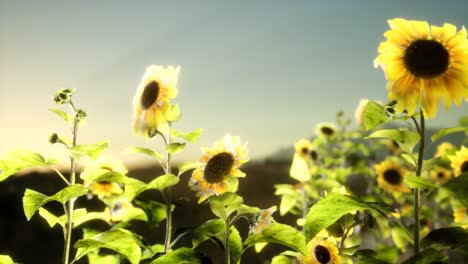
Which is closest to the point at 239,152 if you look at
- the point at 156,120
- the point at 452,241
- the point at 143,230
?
the point at 156,120

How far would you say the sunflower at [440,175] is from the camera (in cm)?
287

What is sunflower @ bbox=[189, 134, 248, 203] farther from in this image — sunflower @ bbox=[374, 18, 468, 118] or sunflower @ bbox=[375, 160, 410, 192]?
sunflower @ bbox=[375, 160, 410, 192]

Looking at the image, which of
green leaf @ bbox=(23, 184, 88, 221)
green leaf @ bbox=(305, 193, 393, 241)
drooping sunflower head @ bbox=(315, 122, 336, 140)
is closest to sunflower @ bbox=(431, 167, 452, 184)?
drooping sunflower head @ bbox=(315, 122, 336, 140)

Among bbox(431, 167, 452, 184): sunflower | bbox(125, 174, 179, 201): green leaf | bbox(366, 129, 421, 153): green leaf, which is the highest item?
bbox(366, 129, 421, 153): green leaf

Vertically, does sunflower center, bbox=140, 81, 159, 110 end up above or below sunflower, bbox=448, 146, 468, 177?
above

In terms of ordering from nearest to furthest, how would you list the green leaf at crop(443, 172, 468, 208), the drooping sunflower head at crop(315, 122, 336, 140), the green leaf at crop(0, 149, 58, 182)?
the green leaf at crop(443, 172, 468, 208) < the green leaf at crop(0, 149, 58, 182) < the drooping sunflower head at crop(315, 122, 336, 140)

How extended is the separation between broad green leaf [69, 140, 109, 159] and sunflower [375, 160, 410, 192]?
2092mm

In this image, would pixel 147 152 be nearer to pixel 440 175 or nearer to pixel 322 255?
pixel 322 255

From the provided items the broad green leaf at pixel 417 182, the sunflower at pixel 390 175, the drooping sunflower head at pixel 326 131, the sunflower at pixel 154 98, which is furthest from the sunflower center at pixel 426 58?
the drooping sunflower head at pixel 326 131

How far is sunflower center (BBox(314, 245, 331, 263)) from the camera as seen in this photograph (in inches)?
43.6

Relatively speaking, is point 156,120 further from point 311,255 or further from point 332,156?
point 332,156

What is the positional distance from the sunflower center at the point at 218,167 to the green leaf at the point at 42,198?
1.11 ft

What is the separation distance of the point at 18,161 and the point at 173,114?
38cm

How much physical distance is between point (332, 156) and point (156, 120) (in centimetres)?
236
